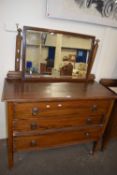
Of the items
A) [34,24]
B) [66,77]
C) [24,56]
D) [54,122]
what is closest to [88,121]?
[54,122]

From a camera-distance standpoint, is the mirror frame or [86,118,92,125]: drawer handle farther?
[86,118,92,125]: drawer handle

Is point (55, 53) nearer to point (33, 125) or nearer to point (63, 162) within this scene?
point (33, 125)

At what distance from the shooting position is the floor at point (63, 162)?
164 cm

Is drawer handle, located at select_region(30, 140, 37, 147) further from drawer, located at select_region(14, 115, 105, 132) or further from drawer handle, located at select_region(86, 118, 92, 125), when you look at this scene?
drawer handle, located at select_region(86, 118, 92, 125)

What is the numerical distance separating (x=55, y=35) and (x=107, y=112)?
3.16 ft

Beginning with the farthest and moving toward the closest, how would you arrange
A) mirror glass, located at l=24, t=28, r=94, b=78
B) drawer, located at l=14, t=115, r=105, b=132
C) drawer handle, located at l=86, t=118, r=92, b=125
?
drawer handle, located at l=86, t=118, r=92, b=125 → mirror glass, located at l=24, t=28, r=94, b=78 → drawer, located at l=14, t=115, r=105, b=132

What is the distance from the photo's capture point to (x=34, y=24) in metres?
1.50

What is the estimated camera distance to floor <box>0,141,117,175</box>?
5.40 feet

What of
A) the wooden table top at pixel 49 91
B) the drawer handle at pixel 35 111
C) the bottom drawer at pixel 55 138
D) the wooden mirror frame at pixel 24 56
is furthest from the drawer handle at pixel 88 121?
the drawer handle at pixel 35 111

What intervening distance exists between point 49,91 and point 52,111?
187 millimetres

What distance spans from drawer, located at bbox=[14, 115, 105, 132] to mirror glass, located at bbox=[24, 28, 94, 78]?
1.58 ft

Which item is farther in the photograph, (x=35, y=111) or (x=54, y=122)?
(x=54, y=122)

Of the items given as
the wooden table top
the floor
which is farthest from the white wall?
the floor

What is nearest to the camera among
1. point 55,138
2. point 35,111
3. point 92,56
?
point 35,111
